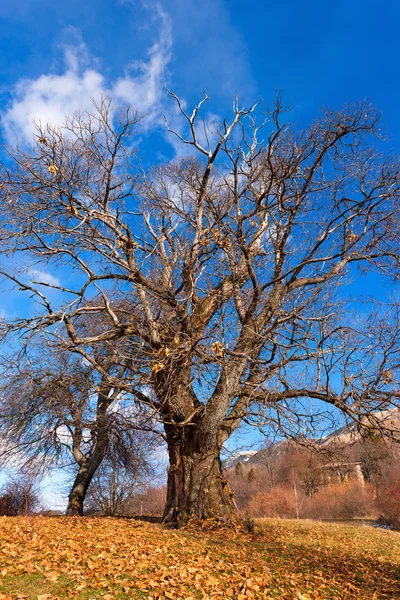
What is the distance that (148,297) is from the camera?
34.3 ft

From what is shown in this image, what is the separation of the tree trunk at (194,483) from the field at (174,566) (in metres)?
0.80

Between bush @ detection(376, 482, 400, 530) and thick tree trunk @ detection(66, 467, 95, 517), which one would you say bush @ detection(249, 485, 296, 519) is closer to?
bush @ detection(376, 482, 400, 530)

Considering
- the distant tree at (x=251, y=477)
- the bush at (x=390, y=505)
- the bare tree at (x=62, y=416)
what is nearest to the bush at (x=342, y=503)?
the bush at (x=390, y=505)

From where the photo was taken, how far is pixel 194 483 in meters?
9.23

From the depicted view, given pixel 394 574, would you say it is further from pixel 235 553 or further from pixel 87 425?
pixel 87 425

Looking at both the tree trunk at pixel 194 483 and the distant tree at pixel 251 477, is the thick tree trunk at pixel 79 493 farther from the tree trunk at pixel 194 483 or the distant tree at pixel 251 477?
Result: the distant tree at pixel 251 477

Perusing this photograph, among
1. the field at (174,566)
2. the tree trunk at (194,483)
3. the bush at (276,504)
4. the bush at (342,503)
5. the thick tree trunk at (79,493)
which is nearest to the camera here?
the field at (174,566)

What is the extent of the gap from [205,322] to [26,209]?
4645 mm

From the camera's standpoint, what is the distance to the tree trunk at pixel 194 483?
29.3 feet

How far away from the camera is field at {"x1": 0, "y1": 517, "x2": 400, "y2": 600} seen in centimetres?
471

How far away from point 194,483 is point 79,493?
741 centimetres

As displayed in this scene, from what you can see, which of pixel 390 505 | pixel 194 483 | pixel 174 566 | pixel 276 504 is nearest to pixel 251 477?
pixel 276 504

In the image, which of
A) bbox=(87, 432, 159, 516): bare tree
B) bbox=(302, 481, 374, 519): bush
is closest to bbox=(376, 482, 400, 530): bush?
bbox=(302, 481, 374, 519): bush

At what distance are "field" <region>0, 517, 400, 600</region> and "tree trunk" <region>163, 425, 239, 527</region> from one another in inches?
31.3
